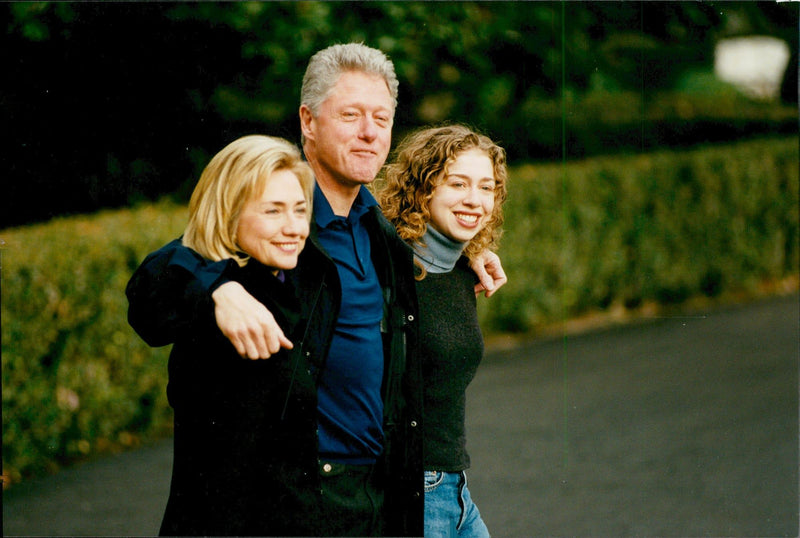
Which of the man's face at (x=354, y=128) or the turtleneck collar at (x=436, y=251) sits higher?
the man's face at (x=354, y=128)

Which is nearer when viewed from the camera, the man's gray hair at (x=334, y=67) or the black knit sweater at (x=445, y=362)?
the man's gray hair at (x=334, y=67)

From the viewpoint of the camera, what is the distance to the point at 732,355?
9844mm

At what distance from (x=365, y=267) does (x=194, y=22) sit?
550 centimetres

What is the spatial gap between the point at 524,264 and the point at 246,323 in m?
8.42

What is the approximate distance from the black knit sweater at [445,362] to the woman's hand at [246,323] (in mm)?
640

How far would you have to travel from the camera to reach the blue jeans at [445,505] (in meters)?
2.98

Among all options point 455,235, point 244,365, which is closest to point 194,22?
point 455,235

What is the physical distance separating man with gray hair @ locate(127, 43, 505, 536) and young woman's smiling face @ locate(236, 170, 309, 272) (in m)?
0.09

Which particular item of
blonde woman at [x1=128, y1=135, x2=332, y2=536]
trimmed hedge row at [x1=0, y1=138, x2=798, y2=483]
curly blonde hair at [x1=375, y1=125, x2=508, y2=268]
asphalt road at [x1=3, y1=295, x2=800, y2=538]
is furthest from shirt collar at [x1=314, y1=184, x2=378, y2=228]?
trimmed hedge row at [x1=0, y1=138, x2=798, y2=483]

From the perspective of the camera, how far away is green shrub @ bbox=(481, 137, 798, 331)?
10.6 m

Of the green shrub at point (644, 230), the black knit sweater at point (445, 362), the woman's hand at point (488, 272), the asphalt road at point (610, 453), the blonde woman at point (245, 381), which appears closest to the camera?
the blonde woman at point (245, 381)

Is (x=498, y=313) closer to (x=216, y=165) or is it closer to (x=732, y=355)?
(x=732, y=355)

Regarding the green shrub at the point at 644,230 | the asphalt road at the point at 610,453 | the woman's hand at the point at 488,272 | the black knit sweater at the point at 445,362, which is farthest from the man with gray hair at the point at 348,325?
the green shrub at the point at 644,230

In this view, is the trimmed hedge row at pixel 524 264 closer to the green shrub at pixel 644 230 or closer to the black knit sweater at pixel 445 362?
the green shrub at pixel 644 230
